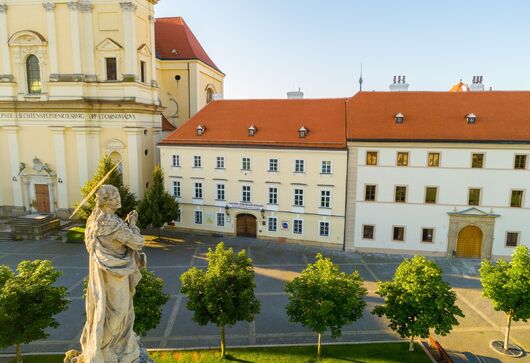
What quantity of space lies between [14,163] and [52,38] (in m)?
13.6

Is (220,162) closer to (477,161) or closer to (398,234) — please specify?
(398,234)

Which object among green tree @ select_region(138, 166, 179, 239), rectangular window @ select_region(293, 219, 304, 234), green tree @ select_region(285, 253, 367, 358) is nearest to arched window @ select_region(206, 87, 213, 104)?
green tree @ select_region(138, 166, 179, 239)

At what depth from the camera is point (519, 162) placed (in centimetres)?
2975

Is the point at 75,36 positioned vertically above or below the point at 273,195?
above

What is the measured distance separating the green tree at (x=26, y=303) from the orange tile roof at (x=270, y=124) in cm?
2082

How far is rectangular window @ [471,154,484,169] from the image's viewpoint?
30047mm

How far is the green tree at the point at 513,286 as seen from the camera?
1684 centimetres

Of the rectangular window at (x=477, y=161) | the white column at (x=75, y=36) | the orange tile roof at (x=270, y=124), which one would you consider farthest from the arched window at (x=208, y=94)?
the rectangular window at (x=477, y=161)

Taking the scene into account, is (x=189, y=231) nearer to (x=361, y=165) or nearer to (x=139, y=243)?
(x=361, y=165)

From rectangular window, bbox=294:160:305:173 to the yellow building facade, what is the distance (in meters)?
16.5

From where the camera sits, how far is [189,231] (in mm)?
37312

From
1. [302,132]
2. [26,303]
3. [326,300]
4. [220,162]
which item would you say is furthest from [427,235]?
[26,303]

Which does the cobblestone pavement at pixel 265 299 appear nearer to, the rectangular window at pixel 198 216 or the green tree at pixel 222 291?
the rectangular window at pixel 198 216

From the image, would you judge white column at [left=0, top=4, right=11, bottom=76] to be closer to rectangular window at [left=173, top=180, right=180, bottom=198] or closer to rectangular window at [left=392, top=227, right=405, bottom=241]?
rectangular window at [left=173, top=180, right=180, bottom=198]
